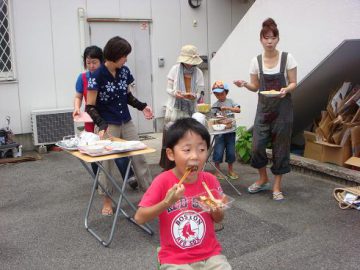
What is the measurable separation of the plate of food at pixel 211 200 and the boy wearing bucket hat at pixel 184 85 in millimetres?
2695

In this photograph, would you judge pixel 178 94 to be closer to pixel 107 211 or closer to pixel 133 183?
pixel 133 183

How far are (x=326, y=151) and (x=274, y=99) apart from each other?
5.06 feet

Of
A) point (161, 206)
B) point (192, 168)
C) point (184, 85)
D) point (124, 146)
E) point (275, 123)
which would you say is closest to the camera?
point (161, 206)

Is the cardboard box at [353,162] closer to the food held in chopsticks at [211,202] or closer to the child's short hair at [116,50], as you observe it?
the child's short hair at [116,50]

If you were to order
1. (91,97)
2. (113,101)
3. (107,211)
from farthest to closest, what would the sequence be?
(107,211) → (113,101) → (91,97)

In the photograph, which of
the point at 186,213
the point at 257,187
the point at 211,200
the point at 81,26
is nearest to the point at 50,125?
the point at 81,26

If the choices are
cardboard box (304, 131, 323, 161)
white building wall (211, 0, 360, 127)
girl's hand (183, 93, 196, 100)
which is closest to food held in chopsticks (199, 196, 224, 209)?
girl's hand (183, 93, 196, 100)

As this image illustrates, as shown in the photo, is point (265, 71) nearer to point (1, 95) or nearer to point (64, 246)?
point (64, 246)

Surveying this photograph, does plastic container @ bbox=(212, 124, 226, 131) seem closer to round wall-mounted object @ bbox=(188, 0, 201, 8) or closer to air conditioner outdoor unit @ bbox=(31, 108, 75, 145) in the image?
air conditioner outdoor unit @ bbox=(31, 108, 75, 145)

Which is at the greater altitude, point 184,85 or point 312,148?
point 184,85

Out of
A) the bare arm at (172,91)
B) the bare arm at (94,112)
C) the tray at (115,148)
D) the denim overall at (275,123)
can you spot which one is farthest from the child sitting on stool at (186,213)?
the bare arm at (172,91)

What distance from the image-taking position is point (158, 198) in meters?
2.34

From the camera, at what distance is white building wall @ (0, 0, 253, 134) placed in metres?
7.51

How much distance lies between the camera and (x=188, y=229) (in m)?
2.37
